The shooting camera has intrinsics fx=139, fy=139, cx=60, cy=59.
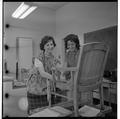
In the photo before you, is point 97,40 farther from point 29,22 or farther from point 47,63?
point 29,22

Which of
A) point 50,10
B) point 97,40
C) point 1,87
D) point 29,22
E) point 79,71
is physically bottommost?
point 1,87

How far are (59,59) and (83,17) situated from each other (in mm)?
480

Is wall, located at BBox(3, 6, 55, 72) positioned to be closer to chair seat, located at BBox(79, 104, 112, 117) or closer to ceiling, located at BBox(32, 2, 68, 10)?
ceiling, located at BBox(32, 2, 68, 10)

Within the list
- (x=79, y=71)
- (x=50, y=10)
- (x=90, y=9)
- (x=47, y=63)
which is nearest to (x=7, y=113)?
(x=47, y=63)

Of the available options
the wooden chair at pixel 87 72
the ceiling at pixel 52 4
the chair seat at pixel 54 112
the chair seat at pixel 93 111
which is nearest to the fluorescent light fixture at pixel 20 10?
the ceiling at pixel 52 4

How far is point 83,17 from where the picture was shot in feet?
4.49

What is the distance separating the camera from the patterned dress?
1.29 m

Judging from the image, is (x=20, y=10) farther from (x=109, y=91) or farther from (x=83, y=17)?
(x=109, y=91)

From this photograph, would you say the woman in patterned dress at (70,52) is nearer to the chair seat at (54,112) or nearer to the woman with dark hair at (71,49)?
the woman with dark hair at (71,49)

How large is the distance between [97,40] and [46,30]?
0.49m

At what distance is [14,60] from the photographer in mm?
1250

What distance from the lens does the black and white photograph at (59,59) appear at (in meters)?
1.26

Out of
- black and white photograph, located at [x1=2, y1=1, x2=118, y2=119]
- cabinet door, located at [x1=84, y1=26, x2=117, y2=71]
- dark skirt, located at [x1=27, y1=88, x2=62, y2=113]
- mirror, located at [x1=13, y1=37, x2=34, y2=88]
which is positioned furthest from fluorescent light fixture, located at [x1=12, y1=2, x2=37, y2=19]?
dark skirt, located at [x1=27, y1=88, x2=62, y2=113]

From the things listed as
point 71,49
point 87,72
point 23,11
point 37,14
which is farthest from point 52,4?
point 87,72
